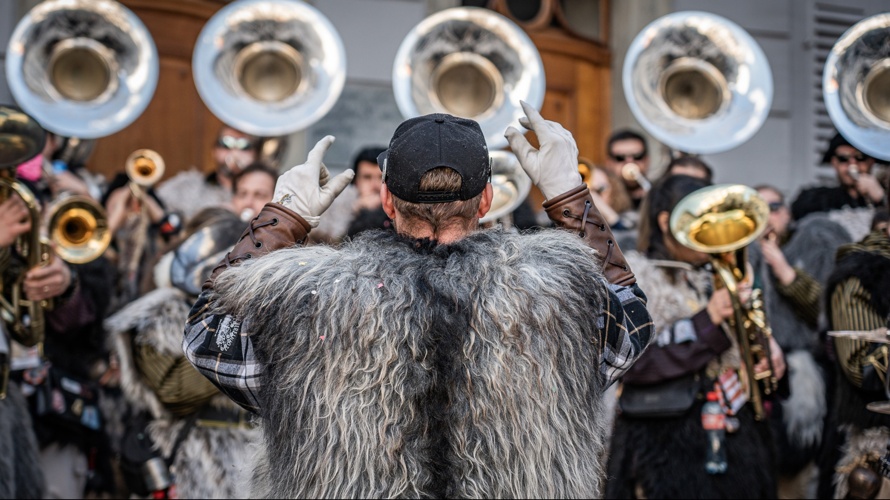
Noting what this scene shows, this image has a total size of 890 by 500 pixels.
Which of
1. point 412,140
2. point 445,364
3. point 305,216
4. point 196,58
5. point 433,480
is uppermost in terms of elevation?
point 196,58

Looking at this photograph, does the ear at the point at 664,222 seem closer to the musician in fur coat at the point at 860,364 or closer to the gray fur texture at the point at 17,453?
the musician in fur coat at the point at 860,364

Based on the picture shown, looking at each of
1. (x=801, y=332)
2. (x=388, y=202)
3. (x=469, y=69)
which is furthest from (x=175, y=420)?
(x=801, y=332)

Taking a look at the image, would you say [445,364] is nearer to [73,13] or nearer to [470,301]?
[470,301]

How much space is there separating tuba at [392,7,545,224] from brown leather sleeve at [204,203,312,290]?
3.90 meters

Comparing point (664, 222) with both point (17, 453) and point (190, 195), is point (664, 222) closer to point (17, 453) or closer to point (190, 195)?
point (17, 453)

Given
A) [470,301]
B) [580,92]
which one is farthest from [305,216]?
[580,92]

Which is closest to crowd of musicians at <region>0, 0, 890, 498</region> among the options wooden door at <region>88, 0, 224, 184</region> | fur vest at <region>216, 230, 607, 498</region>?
fur vest at <region>216, 230, 607, 498</region>

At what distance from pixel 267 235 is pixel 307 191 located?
171 mm

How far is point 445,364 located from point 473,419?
13 cm

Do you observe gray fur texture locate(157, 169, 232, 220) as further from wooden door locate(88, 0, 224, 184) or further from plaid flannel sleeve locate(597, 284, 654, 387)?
plaid flannel sleeve locate(597, 284, 654, 387)

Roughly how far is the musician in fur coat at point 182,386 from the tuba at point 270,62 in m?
2.19

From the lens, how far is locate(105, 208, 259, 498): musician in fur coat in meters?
4.38

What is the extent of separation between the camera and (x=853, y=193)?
636 centimetres

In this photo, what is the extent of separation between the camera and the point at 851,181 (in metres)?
6.34
